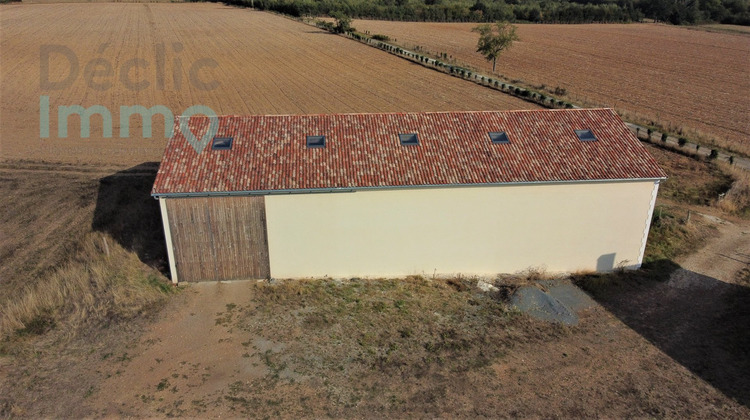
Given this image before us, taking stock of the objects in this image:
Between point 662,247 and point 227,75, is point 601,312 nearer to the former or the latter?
point 662,247

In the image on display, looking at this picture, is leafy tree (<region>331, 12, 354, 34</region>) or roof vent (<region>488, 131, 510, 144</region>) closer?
roof vent (<region>488, 131, 510, 144</region>)

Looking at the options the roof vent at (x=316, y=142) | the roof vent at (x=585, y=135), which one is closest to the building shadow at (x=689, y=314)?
the roof vent at (x=585, y=135)

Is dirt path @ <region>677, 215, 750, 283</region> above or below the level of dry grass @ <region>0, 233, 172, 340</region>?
below

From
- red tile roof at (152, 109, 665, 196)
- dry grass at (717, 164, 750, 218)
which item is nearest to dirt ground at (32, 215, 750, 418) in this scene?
red tile roof at (152, 109, 665, 196)

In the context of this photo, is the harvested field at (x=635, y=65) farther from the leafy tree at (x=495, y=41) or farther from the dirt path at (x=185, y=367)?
the dirt path at (x=185, y=367)

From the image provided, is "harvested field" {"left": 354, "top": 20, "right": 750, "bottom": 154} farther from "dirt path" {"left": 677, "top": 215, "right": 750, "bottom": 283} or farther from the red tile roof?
the red tile roof

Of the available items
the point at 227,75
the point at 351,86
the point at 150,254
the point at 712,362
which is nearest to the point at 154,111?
the point at 227,75

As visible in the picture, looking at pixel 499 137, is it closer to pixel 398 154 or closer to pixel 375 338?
pixel 398 154
